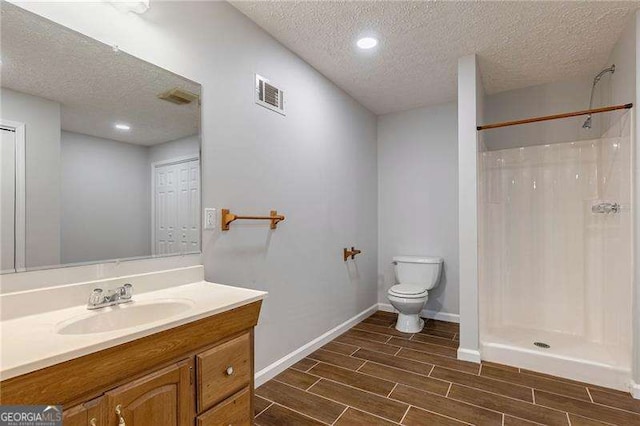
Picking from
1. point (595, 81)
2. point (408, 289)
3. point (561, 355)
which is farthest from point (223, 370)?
point (595, 81)

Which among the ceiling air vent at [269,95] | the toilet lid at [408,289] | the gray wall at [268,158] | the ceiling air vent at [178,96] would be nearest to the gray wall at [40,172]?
the gray wall at [268,158]

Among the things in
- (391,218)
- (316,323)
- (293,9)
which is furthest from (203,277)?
(391,218)

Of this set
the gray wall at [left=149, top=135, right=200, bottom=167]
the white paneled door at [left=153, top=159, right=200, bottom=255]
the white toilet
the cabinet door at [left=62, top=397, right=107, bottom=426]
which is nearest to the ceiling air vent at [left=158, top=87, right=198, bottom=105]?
the gray wall at [left=149, top=135, right=200, bottom=167]

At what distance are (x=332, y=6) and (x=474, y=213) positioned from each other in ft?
5.90

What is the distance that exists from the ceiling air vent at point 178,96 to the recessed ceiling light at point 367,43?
131 cm

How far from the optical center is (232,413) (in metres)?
1.39

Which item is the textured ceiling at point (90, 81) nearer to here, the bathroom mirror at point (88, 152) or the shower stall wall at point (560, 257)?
the bathroom mirror at point (88, 152)

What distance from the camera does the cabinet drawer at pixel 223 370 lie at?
4.13 ft

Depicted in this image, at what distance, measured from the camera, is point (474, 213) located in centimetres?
257

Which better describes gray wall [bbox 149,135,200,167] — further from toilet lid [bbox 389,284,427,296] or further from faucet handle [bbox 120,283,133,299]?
toilet lid [bbox 389,284,427,296]

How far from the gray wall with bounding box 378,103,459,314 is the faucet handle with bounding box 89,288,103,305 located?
3.15 meters

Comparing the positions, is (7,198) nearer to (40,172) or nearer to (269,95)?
(40,172)

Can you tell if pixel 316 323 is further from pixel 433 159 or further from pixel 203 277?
pixel 433 159

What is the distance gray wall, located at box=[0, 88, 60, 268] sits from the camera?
1.24 m
